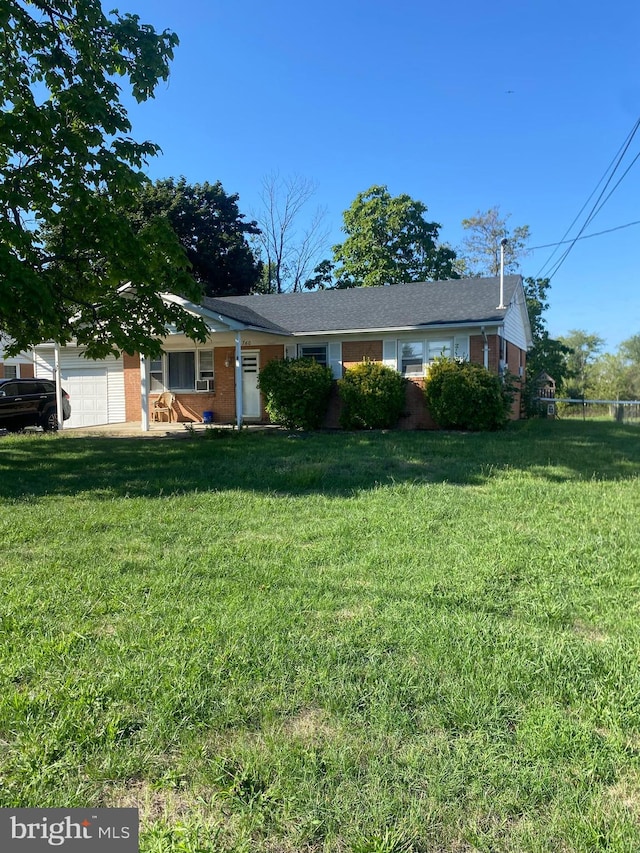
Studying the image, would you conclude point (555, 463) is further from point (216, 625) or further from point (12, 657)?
point (12, 657)

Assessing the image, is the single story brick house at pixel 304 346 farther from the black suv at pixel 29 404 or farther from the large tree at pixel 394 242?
the large tree at pixel 394 242

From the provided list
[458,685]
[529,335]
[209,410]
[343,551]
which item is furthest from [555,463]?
[529,335]

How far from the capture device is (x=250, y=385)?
60.4 ft

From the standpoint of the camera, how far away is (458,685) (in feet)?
9.01

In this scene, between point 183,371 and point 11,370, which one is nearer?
point 183,371

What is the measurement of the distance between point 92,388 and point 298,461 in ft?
42.6

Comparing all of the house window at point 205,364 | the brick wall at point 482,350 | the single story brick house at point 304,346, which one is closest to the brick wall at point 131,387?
the single story brick house at point 304,346

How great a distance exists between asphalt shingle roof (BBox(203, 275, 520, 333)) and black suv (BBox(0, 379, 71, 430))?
6400 mm

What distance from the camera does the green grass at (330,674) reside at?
6.60 feet

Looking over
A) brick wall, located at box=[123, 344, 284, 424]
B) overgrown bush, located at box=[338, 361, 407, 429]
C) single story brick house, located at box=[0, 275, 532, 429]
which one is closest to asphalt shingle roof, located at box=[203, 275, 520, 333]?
single story brick house, located at box=[0, 275, 532, 429]

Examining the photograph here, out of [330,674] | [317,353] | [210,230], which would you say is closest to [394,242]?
[210,230]

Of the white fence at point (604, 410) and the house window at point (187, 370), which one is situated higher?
the house window at point (187, 370)

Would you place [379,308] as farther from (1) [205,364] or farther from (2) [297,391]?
(1) [205,364]

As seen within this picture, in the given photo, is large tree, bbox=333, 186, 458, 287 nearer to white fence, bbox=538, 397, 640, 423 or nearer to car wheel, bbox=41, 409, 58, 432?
white fence, bbox=538, 397, 640, 423
